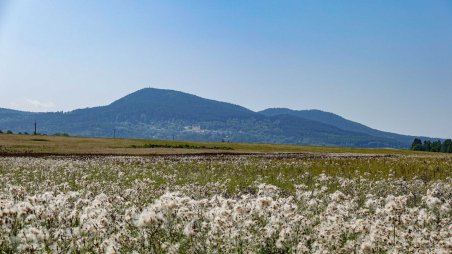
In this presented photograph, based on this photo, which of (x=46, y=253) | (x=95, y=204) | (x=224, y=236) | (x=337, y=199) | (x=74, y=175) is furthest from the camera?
(x=74, y=175)

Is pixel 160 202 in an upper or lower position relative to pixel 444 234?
upper

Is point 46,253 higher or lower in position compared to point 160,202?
lower

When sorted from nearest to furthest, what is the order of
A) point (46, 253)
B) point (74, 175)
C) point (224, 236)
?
1. point (46, 253)
2. point (224, 236)
3. point (74, 175)

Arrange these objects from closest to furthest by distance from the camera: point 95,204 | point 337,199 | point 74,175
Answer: point 95,204
point 337,199
point 74,175

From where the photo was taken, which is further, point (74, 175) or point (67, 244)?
point (74, 175)

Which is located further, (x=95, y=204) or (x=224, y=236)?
(x=95, y=204)

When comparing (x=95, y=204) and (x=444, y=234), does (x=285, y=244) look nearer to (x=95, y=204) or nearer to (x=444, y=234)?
(x=444, y=234)

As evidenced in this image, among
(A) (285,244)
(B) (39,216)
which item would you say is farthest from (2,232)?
(A) (285,244)

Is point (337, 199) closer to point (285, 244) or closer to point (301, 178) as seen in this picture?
point (285, 244)

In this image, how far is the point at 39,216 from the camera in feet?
27.2

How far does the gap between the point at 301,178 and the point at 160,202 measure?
2178 cm

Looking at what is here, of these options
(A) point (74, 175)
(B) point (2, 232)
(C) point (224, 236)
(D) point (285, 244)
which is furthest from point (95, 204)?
(A) point (74, 175)

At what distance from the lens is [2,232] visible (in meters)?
7.64

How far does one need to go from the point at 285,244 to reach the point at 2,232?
187 inches
